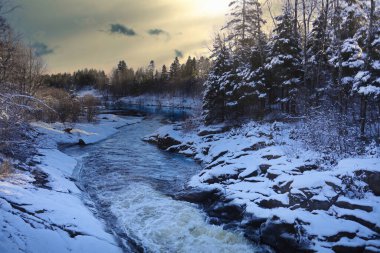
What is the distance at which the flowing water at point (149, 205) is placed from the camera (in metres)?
10.5

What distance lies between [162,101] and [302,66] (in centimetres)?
Result: 7454

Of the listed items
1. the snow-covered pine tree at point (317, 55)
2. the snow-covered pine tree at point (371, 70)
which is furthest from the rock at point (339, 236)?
the snow-covered pine tree at point (317, 55)

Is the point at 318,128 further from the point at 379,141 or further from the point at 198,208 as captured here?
the point at 198,208

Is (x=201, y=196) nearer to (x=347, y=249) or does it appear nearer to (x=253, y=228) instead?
(x=253, y=228)

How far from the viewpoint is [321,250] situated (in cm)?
925

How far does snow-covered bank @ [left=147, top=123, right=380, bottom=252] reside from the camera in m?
9.53

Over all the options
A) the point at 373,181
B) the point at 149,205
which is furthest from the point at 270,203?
the point at 149,205

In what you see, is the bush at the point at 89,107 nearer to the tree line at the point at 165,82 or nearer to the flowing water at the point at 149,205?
the flowing water at the point at 149,205

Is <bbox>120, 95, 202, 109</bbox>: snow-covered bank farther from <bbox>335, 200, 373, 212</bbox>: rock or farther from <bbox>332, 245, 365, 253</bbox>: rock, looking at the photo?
<bbox>332, 245, 365, 253</bbox>: rock

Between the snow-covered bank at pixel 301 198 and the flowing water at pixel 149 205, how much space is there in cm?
109

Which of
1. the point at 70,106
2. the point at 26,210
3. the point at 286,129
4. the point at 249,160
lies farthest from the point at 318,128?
the point at 70,106

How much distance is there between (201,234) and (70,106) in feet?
105

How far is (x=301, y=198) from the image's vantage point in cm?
1134

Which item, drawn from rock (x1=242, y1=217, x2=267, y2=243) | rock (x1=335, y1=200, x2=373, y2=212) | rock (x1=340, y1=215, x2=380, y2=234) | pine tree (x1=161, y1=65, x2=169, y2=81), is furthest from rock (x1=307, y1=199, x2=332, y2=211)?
pine tree (x1=161, y1=65, x2=169, y2=81)
